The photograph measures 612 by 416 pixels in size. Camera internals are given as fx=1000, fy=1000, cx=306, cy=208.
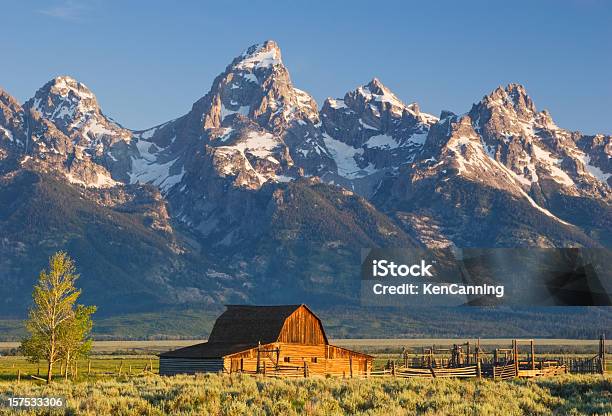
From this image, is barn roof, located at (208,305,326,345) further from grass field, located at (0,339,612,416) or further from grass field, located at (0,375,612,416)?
grass field, located at (0,375,612,416)

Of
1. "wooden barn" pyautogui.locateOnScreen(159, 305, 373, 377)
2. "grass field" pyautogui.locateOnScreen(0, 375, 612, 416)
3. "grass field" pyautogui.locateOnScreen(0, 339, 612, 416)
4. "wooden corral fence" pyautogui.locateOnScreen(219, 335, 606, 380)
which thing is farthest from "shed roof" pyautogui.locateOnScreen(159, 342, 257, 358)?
"grass field" pyautogui.locateOnScreen(0, 375, 612, 416)

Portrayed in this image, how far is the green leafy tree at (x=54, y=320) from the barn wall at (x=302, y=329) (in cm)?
1680

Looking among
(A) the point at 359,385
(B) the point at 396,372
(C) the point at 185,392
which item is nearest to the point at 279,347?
(B) the point at 396,372

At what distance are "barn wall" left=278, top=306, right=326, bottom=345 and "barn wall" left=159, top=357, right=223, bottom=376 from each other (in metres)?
7.62

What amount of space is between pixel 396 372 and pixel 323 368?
15.6 meters

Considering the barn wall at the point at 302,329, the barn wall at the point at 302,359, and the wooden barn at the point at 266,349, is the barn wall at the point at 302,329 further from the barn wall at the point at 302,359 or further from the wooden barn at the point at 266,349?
the barn wall at the point at 302,359

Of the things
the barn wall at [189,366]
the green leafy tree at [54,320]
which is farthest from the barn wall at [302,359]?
the green leafy tree at [54,320]

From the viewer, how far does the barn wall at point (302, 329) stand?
8350cm

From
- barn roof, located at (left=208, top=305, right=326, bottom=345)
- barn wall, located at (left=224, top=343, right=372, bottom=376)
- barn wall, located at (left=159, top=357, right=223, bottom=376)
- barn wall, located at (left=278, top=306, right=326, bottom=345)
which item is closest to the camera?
barn wall, located at (left=159, top=357, right=223, bottom=376)

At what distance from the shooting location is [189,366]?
255ft

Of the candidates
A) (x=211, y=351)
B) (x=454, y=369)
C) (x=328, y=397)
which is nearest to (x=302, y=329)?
(x=211, y=351)

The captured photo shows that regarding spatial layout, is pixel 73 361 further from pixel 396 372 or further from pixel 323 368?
pixel 396 372

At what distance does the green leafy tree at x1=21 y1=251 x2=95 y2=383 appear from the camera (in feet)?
251

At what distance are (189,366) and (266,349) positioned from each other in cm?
639
